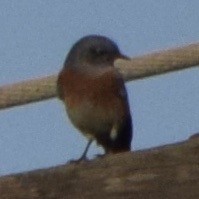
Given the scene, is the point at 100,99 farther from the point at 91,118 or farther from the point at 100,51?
the point at 100,51

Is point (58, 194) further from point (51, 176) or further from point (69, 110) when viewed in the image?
point (69, 110)

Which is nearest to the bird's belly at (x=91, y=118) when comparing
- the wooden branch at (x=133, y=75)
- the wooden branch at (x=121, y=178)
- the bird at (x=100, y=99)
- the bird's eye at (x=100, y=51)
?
the bird at (x=100, y=99)

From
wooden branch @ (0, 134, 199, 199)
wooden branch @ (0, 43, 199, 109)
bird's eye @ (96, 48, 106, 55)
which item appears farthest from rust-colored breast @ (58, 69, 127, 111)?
wooden branch @ (0, 134, 199, 199)

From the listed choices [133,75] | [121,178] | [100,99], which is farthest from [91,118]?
[121,178]

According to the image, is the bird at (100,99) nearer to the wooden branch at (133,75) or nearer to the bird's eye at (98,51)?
the bird's eye at (98,51)

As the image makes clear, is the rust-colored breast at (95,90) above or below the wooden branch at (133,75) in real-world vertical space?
below

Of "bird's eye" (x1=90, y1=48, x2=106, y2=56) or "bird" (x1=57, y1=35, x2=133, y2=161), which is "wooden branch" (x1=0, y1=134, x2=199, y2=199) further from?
"bird's eye" (x1=90, y1=48, x2=106, y2=56)
